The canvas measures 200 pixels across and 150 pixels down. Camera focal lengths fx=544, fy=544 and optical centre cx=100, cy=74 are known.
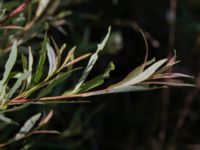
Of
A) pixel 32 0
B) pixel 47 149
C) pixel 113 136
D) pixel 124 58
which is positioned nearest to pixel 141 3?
pixel 124 58

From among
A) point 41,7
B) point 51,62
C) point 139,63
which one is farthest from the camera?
point 139,63

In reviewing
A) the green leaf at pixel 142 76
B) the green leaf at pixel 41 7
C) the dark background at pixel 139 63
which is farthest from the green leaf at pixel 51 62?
the dark background at pixel 139 63

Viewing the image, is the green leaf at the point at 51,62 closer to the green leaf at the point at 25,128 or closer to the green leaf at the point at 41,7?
the green leaf at the point at 25,128

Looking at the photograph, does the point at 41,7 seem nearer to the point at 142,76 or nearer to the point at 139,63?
the point at 142,76

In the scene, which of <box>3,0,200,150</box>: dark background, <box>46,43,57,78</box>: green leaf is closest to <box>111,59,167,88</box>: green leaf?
<box>46,43,57,78</box>: green leaf


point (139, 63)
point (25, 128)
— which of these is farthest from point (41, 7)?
point (139, 63)

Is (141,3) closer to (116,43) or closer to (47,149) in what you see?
(116,43)

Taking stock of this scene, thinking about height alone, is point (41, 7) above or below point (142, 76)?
above

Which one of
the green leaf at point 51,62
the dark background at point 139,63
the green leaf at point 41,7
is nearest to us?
the green leaf at point 51,62

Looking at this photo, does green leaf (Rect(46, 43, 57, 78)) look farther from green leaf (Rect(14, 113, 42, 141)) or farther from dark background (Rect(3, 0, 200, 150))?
dark background (Rect(3, 0, 200, 150))

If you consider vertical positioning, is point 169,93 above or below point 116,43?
below

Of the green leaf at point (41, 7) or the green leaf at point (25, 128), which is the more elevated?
the green leaf at point (41, 7)
